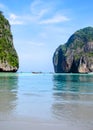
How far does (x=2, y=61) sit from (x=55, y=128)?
9705 centimetres

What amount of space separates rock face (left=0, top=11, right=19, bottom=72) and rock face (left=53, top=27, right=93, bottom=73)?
48.5m

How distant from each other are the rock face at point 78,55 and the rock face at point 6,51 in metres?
48.5

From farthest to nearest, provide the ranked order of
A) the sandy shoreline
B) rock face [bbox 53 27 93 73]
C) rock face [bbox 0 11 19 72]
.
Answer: rock face [bbox 53 27 93 73] < rock face [bbox 0 11 19 72] < the sandy shoreline

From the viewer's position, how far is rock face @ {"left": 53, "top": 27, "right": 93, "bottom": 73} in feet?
520

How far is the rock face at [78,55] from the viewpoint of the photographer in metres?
159

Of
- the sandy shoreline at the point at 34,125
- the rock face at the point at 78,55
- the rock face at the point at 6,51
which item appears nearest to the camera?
the sandy shoreline at the point at 34,125

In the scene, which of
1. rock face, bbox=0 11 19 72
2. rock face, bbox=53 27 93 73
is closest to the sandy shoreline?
rock face, bbox=0 11 19 72

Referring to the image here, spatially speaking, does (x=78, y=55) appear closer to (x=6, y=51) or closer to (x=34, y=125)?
(x=6, y=51)

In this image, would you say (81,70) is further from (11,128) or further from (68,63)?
(11,128)

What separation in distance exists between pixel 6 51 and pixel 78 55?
224ft

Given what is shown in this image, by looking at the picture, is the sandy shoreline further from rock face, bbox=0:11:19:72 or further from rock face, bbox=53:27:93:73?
rock face, bbox=53:27:93:73

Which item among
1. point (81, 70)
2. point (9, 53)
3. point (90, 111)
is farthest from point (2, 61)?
point (90, 111)

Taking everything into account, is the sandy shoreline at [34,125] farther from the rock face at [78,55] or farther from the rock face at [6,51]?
the rock face at [78,55]

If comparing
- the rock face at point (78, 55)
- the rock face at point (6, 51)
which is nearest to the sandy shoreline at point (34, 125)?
the rock face at point (6, 51)
